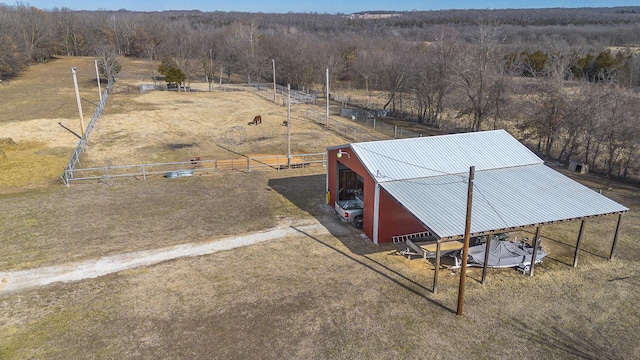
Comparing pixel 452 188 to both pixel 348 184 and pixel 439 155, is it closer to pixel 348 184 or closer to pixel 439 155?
pixel 439 155

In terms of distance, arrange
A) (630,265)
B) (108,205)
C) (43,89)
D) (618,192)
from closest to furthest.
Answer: (630,265) → (108,205) → (618,192) → (43,89)

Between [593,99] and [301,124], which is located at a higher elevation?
[593,99]

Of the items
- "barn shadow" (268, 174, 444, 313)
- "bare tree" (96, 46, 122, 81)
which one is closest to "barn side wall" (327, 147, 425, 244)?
"barn shadow" (268, 174, 444, 313)

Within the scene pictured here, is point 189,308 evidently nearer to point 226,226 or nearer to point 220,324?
point 220,324

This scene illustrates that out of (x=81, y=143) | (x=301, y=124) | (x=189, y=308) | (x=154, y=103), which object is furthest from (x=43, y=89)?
(x=189, y=308)

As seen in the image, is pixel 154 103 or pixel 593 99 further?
pixel 154 103

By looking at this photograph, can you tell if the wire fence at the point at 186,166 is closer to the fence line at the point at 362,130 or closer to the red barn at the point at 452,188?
the fence line at the point at 362,130
